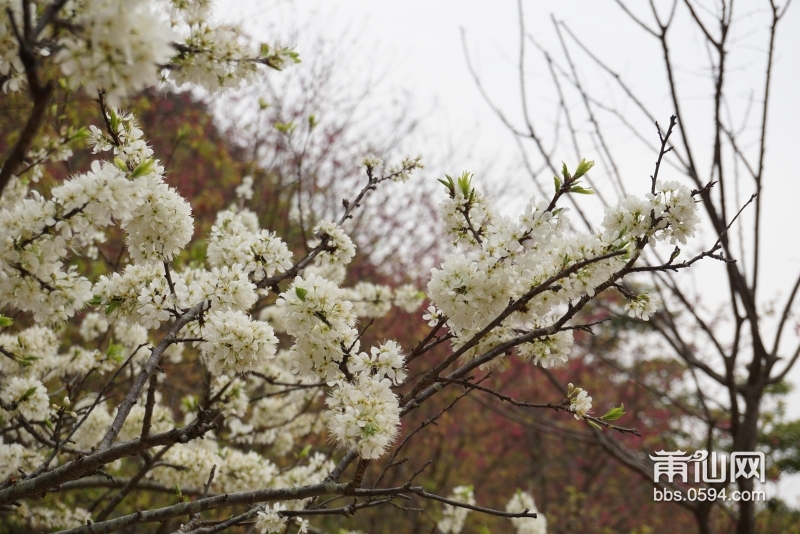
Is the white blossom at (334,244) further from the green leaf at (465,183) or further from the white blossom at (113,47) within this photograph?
the white blossom at (113,47)

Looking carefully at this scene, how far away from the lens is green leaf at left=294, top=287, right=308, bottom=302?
2004mm

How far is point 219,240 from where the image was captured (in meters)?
2.83

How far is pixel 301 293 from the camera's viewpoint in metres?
2.01

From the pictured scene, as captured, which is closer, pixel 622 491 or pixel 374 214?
pixel 374 214

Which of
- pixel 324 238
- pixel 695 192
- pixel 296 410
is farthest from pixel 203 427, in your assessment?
pixel 296 410

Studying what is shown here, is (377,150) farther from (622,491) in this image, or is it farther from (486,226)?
(622,491)

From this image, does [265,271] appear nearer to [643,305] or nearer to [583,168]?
[583,168]

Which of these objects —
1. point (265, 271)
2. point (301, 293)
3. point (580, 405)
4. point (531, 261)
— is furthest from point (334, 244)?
point (580, 405)

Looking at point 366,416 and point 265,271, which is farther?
point 265,271

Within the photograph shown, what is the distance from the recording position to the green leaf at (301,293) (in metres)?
2.00

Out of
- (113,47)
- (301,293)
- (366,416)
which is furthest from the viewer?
(301,293)

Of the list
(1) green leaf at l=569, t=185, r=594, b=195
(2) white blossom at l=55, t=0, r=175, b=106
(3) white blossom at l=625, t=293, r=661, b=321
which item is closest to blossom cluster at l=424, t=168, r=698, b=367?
(3) white blossom at l=625, t=293, r=661, b=321

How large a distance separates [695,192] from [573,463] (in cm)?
960

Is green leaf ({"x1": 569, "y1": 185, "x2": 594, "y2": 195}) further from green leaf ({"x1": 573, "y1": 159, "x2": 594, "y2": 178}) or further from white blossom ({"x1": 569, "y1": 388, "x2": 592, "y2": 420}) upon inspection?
white blossom ({"x1": 569, "y1": 388, "x2": 592, "y2": 420})
